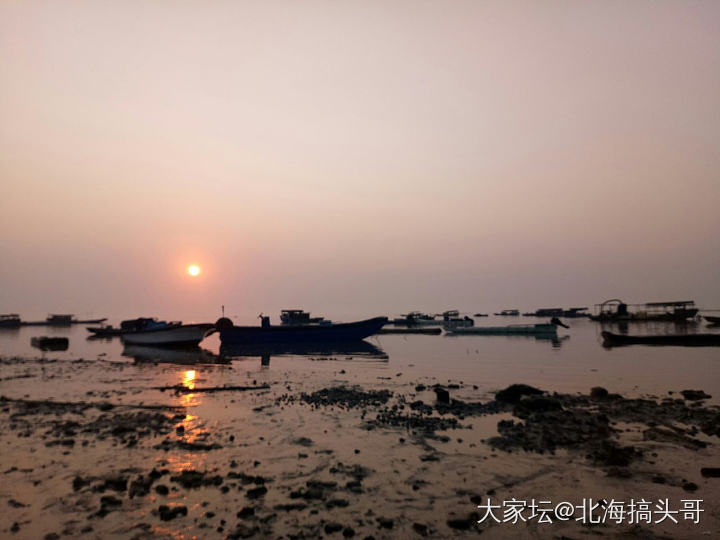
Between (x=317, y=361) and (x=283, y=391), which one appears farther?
(x=317, y=361)

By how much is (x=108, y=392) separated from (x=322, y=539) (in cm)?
1863

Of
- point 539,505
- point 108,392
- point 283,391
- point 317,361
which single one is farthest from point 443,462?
point 317,361

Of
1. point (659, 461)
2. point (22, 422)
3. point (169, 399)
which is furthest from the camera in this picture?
point (169, 399)

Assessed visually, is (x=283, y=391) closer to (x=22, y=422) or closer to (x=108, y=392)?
(x=108, y=392)

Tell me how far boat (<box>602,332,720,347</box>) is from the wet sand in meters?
32.1

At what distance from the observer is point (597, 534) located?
25.1 ft

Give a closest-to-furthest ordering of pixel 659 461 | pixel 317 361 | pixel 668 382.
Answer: pixel 659 461 < pixel 668 382 < pixel 317 361

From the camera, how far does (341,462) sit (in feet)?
37.1

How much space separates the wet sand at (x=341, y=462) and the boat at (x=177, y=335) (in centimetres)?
2884

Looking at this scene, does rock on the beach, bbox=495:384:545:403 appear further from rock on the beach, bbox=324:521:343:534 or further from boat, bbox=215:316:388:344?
Answer: boat, bbox=215:316:388:344

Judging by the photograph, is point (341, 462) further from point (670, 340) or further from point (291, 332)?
point (670, 340)

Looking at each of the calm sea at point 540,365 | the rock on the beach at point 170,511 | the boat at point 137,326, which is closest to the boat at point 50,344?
the boat at point 137,326

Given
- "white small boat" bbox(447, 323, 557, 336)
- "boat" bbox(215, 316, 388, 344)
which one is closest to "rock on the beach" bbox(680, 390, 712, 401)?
"boat" bbox(215, 316, 388, 344)

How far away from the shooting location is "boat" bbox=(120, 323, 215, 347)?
1946 inches
